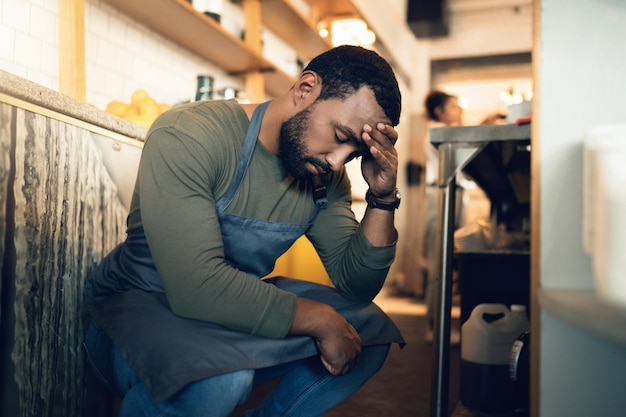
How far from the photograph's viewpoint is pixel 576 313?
1.92 feet

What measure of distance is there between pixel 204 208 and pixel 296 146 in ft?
0.94

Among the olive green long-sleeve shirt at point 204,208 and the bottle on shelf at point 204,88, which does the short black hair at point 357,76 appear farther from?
the bottle on shelf at point 204,88

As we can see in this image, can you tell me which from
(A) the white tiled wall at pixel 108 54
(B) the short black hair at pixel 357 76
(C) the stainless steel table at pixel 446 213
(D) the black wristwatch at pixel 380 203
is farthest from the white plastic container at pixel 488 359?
(A) the white tiled wall at pixel 108 54

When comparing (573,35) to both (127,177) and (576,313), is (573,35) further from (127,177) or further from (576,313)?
(127,177)

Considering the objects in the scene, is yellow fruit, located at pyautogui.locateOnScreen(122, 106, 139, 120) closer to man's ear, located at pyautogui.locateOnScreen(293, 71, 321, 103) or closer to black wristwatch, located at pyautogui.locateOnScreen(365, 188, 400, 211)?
man's ear, located at pyautogui.locateOnScreen(293, 71, 321, 103)

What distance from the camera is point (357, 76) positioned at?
1248 mm

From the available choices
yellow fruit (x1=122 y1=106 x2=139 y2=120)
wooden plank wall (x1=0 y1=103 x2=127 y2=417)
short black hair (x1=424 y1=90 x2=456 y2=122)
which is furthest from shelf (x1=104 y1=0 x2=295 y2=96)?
wooden plank wall (x1=0 y1=103 x2=127 y2=417)

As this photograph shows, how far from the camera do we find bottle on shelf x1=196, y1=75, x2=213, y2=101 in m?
2.49

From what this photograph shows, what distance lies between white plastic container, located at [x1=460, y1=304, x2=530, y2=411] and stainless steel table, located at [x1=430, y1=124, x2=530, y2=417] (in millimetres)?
323

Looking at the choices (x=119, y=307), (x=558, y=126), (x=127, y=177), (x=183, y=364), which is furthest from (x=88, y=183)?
(x=558, y=126)

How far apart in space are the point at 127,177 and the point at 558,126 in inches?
49.2

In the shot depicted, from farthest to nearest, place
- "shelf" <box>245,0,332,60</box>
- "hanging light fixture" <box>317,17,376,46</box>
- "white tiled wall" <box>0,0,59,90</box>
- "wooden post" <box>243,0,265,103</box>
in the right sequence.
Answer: "hanging light fixture" <box>317,17,376,46</box>
"shelf" <box>245,0,332,60</box>
"wooden post" <box>243,0,265,103</box>
"white tiled wall" <box>0,0,59,90</box>

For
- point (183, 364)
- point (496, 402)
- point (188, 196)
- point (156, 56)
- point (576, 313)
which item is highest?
point (156, 56)

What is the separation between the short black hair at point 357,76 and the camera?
1.25 meters
